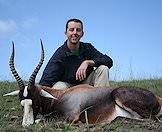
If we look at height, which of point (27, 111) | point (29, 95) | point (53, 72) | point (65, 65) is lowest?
point (27, 111)

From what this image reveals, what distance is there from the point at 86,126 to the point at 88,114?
70 centimetres

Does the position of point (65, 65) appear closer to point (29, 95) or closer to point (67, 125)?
point (29, 95)

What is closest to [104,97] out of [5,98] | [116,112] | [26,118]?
[116,112]

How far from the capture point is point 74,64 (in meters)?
8.90

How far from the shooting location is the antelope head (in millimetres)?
7250

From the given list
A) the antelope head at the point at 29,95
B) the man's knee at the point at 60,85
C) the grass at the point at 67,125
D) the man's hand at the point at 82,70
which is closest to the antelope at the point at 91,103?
the antelope head at the point at 29,95

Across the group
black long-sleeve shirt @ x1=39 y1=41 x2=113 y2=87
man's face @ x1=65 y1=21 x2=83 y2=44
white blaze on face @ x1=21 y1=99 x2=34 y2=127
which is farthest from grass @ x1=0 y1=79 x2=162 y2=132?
man's face @ x1=65 y1=21 x2=83 y2=44

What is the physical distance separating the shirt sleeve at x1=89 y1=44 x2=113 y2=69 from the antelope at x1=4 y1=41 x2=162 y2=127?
1.20 metres

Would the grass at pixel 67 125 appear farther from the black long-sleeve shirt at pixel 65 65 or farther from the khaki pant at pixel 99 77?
the khaki pant at pixel 99 77

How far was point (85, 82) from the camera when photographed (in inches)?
360

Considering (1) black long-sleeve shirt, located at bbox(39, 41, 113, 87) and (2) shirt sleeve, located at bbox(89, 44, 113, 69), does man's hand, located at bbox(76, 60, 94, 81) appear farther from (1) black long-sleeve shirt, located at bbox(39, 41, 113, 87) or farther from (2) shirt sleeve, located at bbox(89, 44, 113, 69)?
(2) shirt sleeve, located at bbox(89, 44, 113, 69)

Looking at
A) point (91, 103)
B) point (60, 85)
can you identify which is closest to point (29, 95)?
point (91, 103)

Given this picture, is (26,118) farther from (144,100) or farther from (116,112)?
(144,100)

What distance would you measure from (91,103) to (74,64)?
1366 millimetres
